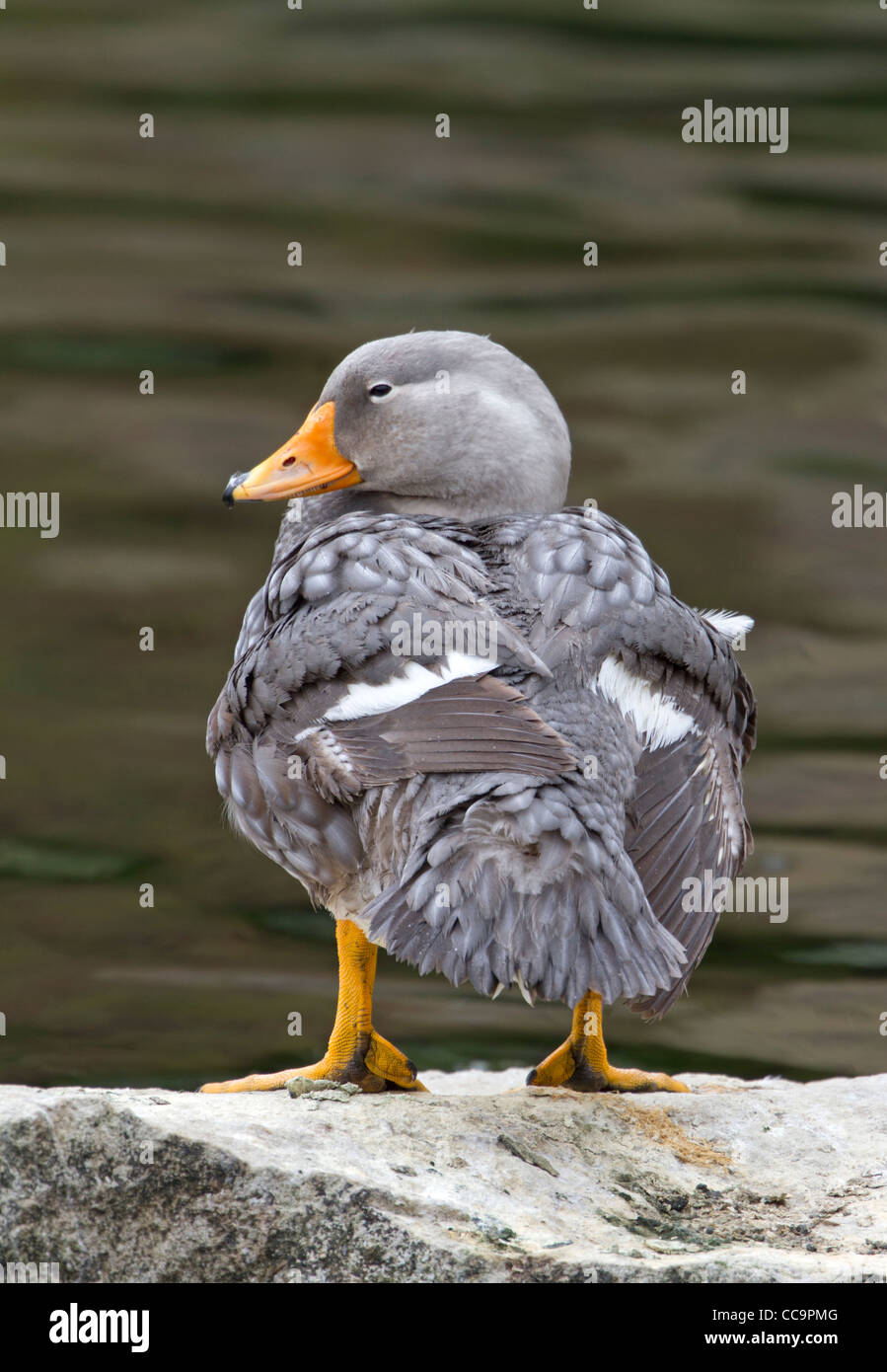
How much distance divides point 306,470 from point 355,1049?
1.31 m

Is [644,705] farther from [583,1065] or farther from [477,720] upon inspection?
[583,1065]

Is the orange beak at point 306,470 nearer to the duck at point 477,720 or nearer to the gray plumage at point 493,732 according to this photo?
the duck at point 477,720

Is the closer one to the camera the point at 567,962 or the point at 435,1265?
the point at 435,1265

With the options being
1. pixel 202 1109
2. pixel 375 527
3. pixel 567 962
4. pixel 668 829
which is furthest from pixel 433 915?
pixel 375 527

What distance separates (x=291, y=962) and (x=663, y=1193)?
9.83 feet

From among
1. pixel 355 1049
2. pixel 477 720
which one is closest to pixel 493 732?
pixel 477 720

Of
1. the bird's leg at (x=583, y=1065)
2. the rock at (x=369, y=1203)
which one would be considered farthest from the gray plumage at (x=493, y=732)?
the bird's leg at (x=583, y=1065)

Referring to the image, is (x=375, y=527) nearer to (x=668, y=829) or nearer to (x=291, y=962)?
(x=668, y=829)

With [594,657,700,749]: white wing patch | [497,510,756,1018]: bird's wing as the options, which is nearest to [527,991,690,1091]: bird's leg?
[497,510,756,1018]: bird's wing

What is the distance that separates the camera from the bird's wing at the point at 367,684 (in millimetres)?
3111

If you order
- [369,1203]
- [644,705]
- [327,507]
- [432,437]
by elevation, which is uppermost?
[432,437]

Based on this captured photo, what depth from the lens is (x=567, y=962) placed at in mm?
2824

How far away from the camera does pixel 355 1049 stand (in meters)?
3.73

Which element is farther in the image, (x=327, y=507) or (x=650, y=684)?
(x=327, y=507)
